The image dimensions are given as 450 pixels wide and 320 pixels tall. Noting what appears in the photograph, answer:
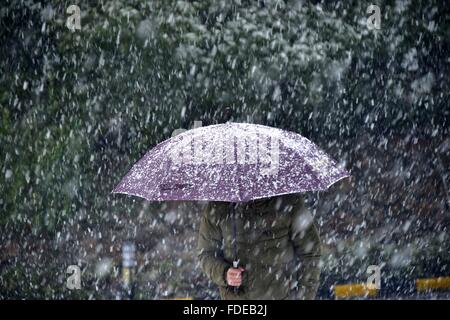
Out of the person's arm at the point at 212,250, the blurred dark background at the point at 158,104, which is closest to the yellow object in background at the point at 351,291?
the blurred dark background at the point at 158,104

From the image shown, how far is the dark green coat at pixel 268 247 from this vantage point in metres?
4.94

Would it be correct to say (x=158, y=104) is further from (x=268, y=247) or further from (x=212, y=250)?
(x=268, y=247)

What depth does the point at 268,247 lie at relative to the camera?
5004mm

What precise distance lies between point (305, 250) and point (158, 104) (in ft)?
23.2

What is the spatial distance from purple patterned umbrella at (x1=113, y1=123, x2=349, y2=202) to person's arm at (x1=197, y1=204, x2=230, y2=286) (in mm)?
419

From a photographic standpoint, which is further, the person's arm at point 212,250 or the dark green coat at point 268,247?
the person's arm at point 212,250

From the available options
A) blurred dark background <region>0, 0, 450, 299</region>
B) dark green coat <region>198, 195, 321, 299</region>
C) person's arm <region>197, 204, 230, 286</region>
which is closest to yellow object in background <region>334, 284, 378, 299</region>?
blurred dark background <region>0, 0, 450, 299</region>

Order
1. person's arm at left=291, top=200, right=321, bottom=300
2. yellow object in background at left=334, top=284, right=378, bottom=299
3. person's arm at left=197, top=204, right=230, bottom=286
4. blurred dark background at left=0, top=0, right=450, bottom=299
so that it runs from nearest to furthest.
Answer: person's arm at left=291, top=200, right=321, bottom=300
person's arm at left=197, top=204, right=230, bottom=286
yellow object in background at left=334, top=284, right=378, bottom=299
blurred dark background at left=0, top=0, right=450, bottom=299

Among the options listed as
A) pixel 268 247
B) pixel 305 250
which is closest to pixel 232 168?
pixel 268 247

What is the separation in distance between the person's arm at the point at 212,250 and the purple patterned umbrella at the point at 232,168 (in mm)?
419

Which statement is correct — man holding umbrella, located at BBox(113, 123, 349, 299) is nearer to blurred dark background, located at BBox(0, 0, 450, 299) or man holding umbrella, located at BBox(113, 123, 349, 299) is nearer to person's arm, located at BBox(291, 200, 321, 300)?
Answer: person's arm, located at BBox(291, 200, 321, 300)

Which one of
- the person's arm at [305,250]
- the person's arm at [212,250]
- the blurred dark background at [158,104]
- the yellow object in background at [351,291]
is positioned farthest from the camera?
the blurred dark background at [158,104]

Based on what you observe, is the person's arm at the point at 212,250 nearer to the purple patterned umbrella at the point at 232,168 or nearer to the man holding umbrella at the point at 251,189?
the man holding umbrella at the point at 251,189

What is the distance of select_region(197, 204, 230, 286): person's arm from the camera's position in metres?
5.05
